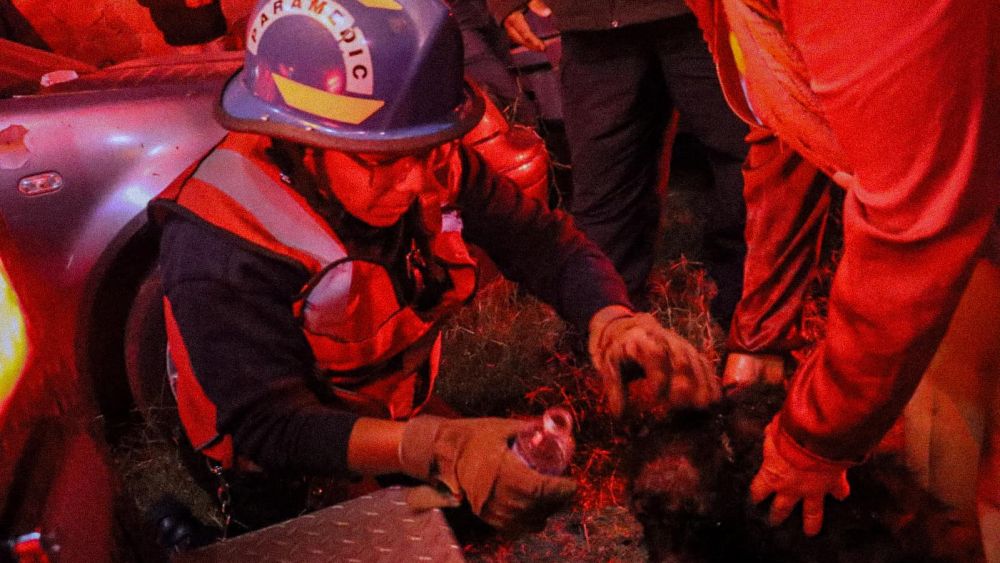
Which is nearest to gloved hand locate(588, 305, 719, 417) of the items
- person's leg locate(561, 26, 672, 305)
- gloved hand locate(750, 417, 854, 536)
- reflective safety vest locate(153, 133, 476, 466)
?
gloved hand locate(750, 417, 854, 536)

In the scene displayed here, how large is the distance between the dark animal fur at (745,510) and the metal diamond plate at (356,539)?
576 millimetres

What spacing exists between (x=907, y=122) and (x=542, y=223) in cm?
150

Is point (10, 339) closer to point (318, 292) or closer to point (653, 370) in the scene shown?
point (318, 292)

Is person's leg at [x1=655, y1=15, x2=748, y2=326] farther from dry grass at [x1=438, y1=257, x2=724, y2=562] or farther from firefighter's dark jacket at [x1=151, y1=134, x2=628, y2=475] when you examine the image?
firefighter's dark jacket at [x1=151, y1=134, x2=628, y2=475]

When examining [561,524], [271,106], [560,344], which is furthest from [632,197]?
[271,106]

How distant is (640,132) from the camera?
12.3 feet

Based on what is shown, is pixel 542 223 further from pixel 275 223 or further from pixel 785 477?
pixel 785 477

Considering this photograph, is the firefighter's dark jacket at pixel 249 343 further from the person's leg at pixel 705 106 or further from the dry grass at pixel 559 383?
the person's leg at pixel 705 106

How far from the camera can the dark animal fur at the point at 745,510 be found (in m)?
2.08

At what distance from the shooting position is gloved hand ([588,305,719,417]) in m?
2.30

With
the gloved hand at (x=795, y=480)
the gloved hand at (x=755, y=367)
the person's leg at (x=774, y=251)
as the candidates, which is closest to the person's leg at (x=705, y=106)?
the person's leg at (x=774, y=251)

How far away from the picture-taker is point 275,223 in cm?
223

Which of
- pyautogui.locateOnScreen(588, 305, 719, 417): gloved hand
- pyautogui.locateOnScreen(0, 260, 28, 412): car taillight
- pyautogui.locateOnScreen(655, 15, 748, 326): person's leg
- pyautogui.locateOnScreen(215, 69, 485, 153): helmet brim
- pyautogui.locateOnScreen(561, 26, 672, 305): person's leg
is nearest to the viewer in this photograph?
pyautogui.locateOnScreen(0, 260, 28, 412): car taillight

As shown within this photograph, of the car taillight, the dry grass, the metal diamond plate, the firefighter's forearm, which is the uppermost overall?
the car taillight
